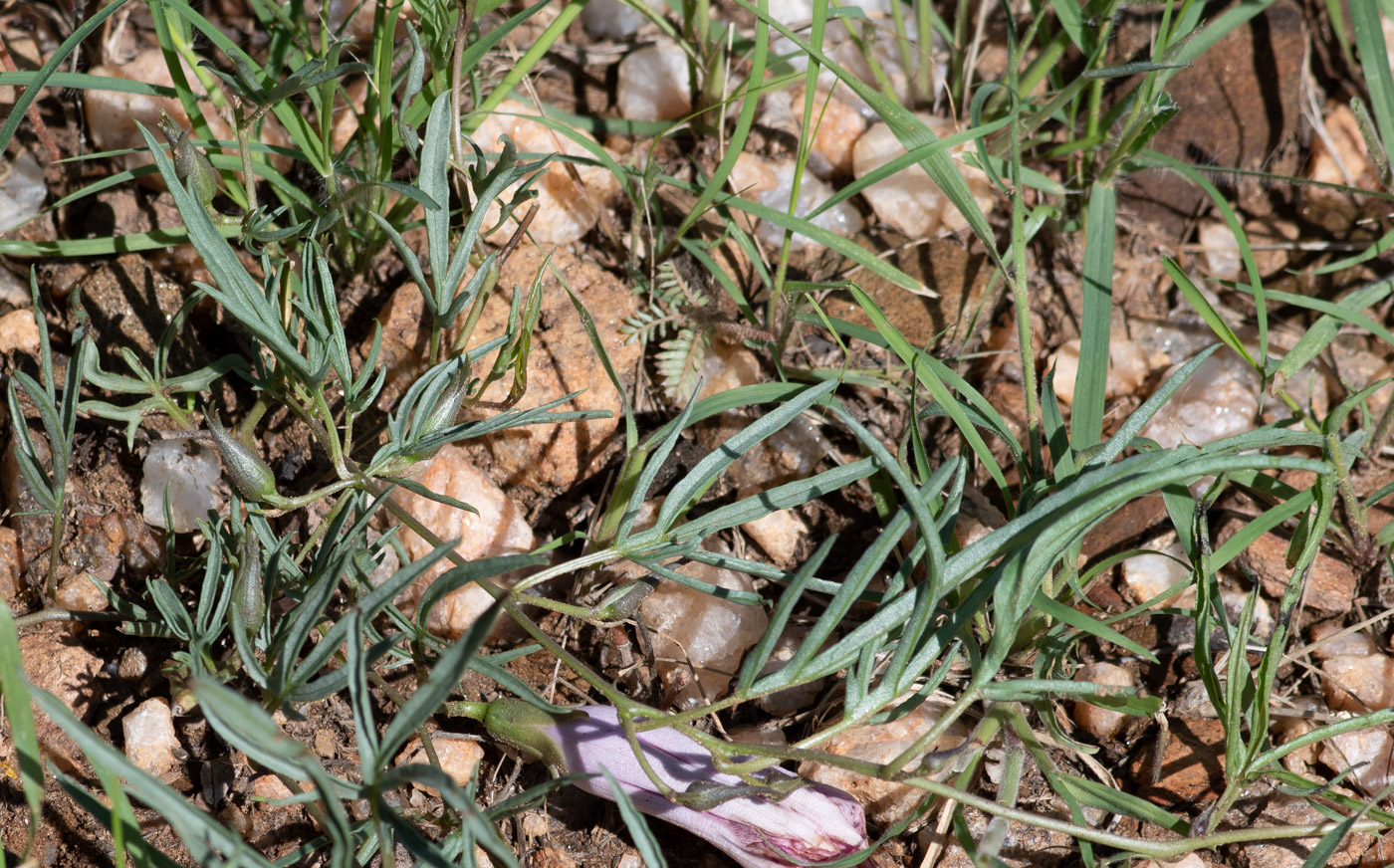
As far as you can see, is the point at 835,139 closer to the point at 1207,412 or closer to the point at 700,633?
the point at 1207,412

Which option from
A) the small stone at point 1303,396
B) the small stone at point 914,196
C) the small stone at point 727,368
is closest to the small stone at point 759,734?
the small stone at point 727,368

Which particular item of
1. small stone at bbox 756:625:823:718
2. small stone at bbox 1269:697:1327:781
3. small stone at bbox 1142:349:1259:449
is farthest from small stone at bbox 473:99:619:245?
small stone at bbox 1269:697:1327:781

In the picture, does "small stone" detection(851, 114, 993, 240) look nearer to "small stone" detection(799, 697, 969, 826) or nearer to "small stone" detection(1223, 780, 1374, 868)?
"small stone" detection(799, 697, 969, 826)

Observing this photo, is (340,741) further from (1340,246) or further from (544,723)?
(1340,246)

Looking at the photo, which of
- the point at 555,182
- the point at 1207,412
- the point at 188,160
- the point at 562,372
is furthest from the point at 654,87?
the point at 1207,412

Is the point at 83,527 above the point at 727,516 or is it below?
below

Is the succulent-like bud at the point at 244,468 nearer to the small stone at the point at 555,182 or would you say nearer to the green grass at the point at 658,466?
the green grass at the point at 658,466

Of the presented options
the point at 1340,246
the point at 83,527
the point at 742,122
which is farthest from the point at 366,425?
the point at 1340,246
